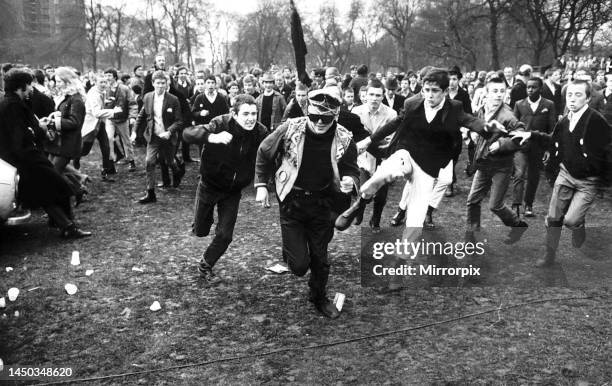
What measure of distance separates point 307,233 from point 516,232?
3.28 m

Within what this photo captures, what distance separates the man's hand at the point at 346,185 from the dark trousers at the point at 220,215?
5.16 feet

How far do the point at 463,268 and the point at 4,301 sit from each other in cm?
475

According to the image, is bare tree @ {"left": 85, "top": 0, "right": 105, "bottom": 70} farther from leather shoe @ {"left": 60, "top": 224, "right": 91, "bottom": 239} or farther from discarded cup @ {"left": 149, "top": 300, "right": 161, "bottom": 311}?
discarded cup @ {"left": 149, "top": 300, "right": 161, "bottom": 311}

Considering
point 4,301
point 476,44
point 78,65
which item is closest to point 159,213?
point 4,301

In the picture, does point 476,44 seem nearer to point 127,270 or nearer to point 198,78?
point 198,78

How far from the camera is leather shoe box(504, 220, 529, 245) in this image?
6.90 m

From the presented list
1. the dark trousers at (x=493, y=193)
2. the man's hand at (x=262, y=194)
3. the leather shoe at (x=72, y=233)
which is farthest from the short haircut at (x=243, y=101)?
the leather shoe at (x=72, y=233)

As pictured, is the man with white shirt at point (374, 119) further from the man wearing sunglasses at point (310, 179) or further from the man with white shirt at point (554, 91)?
the man with white shirt at point (554, 91)

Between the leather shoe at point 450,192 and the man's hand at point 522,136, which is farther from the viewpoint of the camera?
the leather shoe at point 450,192

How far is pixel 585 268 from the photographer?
6.23 meters

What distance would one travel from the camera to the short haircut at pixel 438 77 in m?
5.48

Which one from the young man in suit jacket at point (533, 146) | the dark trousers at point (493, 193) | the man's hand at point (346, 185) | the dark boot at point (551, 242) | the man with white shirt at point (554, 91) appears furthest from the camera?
the man with white shirt at point (554, 91)

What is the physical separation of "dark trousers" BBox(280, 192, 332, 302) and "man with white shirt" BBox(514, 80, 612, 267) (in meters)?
2.50

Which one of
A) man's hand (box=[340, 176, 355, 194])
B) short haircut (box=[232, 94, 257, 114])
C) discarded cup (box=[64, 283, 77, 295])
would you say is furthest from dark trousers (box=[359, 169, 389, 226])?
discarded cup (box=[64, 283, 77, 295])
